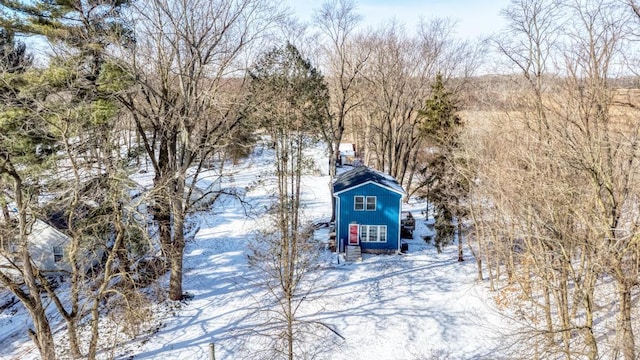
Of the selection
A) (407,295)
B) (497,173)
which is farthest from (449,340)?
(497,173)

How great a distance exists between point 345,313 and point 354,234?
6.60 meters

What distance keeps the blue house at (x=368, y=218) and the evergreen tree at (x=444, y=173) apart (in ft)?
7.10

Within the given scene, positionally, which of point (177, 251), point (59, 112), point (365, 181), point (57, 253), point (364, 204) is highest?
point (59, 112)

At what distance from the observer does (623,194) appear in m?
8.72

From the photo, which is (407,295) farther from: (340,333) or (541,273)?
(541,273)

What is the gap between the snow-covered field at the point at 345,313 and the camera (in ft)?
42.2

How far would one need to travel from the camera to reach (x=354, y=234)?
69.7 feet

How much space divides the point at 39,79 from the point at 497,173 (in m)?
13.7

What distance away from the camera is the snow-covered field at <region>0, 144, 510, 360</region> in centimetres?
1288

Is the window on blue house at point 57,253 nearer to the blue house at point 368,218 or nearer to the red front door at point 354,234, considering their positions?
the blue house at point 368,218

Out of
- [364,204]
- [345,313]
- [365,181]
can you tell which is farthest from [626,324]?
[364,204]

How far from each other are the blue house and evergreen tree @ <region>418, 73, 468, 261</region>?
2.16 metres

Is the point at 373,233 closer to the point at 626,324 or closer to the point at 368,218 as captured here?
the point at 368,218

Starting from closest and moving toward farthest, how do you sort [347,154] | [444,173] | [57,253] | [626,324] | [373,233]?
[626,324] → [444,173] → [57,253] → [373,233] → [347,154]
